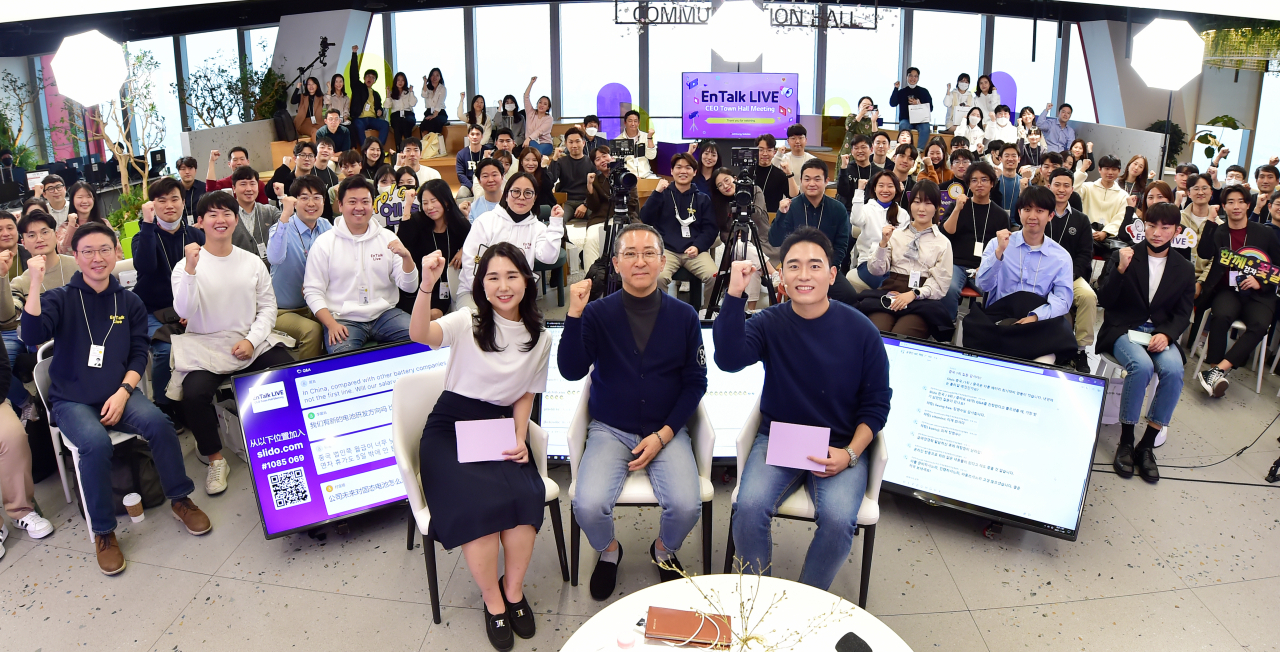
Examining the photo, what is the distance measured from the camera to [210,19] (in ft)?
35.0

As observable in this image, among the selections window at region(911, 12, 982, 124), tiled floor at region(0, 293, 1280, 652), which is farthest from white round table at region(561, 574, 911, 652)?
window at region(911, 12, 982, 124)

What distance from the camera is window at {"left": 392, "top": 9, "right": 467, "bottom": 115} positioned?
1139 centimetres

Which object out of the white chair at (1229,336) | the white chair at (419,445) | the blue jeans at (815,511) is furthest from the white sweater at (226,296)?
the white chair at (1229,336)

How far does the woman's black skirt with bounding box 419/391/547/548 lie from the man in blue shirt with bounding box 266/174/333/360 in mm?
1375

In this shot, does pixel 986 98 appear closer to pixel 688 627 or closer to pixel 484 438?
pixel 484 438

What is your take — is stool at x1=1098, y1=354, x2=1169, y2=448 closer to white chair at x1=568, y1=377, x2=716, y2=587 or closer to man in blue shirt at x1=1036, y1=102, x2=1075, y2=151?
white chair at x1=568, y1=377, x2=716, y2=587

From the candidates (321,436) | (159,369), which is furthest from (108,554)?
(159,369)

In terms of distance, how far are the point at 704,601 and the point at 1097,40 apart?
467 inches

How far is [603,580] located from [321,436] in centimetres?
112

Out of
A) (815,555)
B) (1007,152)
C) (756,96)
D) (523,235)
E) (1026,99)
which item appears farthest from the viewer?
(1026,99)

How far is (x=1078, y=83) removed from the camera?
11461 mm

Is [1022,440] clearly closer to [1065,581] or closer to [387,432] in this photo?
[1065,581]

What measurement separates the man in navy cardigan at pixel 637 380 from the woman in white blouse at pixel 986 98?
8.73 m

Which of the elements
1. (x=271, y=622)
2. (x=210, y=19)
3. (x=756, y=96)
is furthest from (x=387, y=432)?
(x=210, y=19)
